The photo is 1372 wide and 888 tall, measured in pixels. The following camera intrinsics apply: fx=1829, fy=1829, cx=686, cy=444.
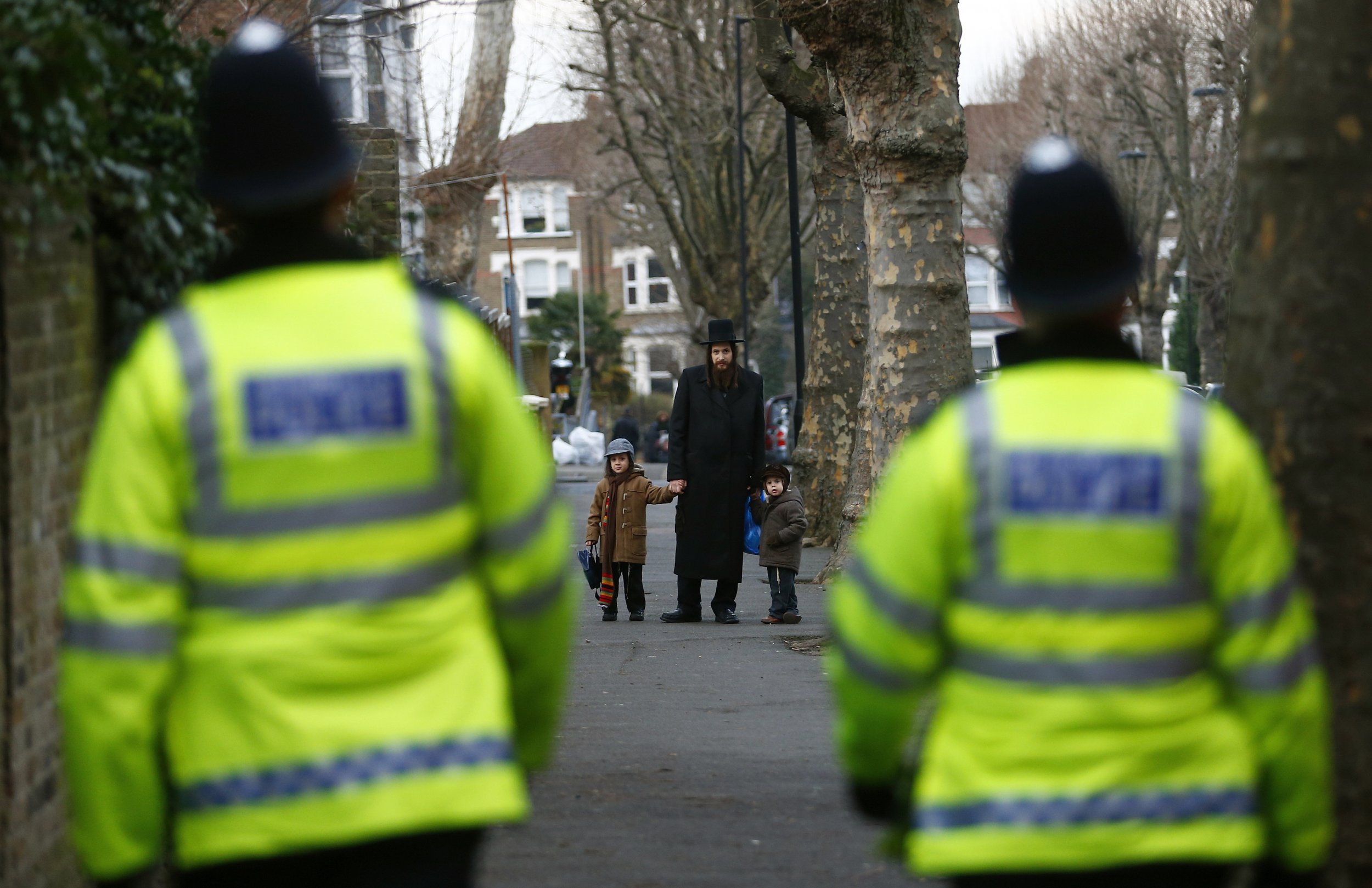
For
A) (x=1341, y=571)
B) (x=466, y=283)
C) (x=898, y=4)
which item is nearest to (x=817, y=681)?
(x=898, y=4)

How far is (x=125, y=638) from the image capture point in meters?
2.35

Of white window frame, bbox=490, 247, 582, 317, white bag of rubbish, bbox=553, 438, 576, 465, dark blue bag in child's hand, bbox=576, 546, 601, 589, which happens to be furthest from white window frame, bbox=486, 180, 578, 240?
dark blue bag in child's hand, bbox=576, 546, 601, 589

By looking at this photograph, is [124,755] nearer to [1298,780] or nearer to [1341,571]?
[1298,780]

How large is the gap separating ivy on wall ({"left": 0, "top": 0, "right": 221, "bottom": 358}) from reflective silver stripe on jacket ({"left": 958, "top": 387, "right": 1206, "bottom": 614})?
211 centimetres

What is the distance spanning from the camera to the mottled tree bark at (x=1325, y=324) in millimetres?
3537

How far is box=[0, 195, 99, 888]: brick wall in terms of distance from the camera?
12.8ft

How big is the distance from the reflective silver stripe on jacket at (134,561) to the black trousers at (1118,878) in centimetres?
115

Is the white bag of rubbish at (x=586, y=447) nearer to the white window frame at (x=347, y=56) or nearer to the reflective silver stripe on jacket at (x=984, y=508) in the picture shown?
the white window frame at (x=347, y=56)

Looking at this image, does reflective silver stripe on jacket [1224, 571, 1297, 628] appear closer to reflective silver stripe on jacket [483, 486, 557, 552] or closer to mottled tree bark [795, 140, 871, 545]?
reflective silver stripe on jacket [483, 486, 557, 552]

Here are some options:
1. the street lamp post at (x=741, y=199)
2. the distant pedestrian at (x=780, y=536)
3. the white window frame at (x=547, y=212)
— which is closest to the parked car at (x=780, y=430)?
the street lamp post at (x=741, y=199)

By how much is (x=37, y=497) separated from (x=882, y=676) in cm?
232

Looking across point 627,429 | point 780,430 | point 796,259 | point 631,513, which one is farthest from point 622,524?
point 627,429

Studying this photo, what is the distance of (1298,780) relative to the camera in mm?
2549

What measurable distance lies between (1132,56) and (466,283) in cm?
1261
